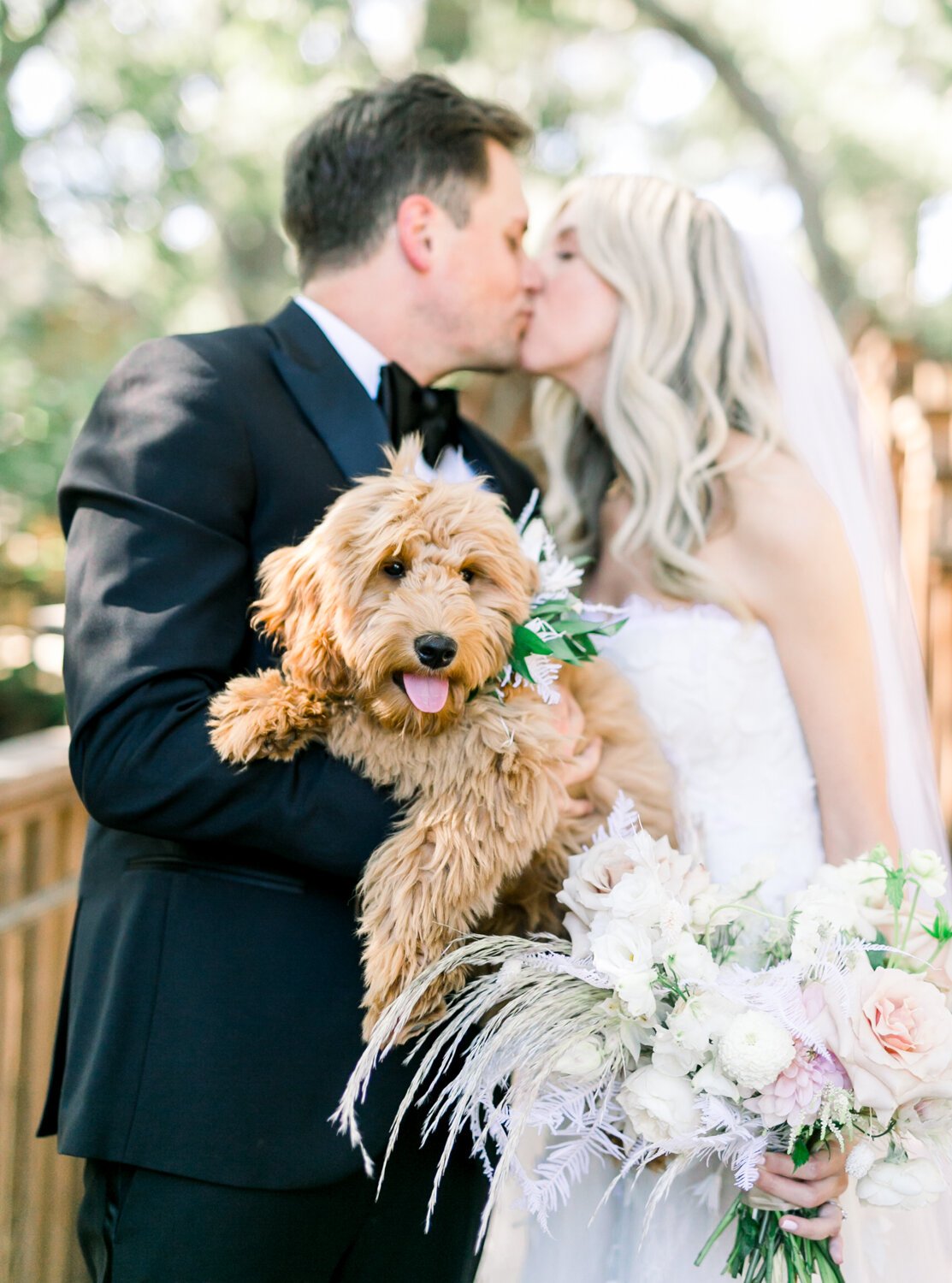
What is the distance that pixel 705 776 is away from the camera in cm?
272

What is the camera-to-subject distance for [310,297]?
2.53 m

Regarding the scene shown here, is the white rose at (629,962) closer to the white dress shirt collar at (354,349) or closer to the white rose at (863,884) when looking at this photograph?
the white rose at (863,884)

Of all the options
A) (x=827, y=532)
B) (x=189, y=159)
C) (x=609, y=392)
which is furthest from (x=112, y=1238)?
(x=189, y=159)

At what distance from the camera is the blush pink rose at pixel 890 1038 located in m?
1.66

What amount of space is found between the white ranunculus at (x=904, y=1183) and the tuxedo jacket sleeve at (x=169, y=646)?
3.23 ft

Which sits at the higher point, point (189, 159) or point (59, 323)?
point (189, 159)

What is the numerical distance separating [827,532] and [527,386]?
2.21 meters

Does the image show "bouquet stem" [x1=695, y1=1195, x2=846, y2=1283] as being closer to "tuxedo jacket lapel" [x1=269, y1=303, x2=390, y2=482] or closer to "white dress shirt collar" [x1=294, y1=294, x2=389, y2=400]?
"tuxedo jacket lapel" [x1=269, y1=303, x2=390, y2=482]

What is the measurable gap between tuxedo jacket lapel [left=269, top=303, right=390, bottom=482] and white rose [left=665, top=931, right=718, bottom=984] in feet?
3.35

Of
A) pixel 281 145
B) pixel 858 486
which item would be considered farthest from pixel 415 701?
pixel 281 145

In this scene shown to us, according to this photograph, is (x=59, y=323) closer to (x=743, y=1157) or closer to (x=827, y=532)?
(x=827, y=532)

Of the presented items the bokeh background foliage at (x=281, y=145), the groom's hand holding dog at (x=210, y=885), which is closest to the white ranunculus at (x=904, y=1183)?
the groom's hand holding dog at (x=210, y=885)

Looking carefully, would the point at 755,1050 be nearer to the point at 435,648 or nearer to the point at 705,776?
the point at 435,648

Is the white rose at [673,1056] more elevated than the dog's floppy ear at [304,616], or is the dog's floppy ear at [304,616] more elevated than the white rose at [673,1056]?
the dog's floppy ear at [304,616]
